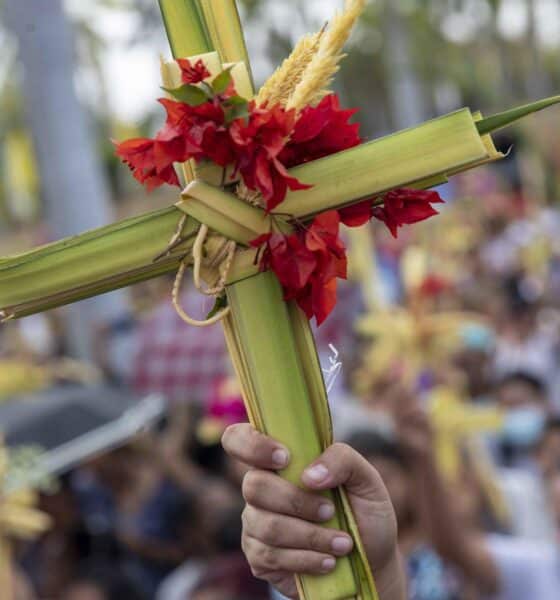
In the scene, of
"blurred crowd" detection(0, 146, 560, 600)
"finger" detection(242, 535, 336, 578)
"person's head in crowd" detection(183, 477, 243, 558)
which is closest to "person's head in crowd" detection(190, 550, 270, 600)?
"blurred crowd" detection(0, 146, 560, 600)

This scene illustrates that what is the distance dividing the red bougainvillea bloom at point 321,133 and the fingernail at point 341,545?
0.50 metres

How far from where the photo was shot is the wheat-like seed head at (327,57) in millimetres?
1370

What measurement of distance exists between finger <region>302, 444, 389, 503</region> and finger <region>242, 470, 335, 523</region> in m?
0.02

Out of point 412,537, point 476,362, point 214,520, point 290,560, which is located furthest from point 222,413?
point 290,560

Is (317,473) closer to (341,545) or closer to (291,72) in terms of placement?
(341,545)

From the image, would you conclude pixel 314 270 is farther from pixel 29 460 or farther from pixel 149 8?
pixel 149 8

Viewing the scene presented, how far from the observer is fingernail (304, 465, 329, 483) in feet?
4.60

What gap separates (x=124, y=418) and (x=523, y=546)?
1877 mm

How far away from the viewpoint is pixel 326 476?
1.41m

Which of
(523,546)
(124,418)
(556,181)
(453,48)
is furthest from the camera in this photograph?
(453,48)

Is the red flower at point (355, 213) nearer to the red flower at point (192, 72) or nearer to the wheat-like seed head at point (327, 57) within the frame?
the wheat-like seed head at point (327, 57)

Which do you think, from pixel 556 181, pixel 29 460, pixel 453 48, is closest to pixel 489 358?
pixel 29 460

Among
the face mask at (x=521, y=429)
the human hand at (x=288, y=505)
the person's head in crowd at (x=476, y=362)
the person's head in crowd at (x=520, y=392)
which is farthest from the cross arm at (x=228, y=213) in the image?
the person's head in crowd at (x=476, y=362)

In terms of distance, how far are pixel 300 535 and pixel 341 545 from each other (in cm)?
6
